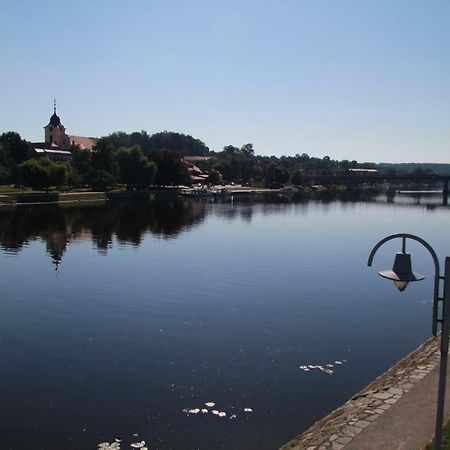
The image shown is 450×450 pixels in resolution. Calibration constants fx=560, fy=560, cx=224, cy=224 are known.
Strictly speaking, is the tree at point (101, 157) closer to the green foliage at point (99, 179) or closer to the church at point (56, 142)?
the green foliage at point (99, 179)

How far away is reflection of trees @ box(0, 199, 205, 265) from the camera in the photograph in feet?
151

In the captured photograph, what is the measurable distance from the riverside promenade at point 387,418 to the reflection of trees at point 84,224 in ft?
86.4

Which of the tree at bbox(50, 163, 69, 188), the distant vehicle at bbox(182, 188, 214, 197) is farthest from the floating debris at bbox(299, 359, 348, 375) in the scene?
the distant vehicle at bbox(182, 188, 214, 197)

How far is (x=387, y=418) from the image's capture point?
11.2 metres

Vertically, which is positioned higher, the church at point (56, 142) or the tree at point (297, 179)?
the church at point (56, 142)

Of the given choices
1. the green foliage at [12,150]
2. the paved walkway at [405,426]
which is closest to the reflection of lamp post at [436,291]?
the paved walkway at [405,426]

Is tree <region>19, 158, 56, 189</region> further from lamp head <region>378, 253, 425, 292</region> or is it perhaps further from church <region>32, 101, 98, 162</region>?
lamp head <region>378, 253, 425, 292</region>

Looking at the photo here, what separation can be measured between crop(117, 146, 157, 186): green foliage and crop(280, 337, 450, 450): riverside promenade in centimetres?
→ 9505

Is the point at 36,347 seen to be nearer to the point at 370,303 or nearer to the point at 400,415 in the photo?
the point at 400,415

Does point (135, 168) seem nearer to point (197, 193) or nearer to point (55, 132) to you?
point (197, 193)

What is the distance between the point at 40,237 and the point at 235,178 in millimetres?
137603

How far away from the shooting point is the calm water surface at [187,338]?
13.5 metres

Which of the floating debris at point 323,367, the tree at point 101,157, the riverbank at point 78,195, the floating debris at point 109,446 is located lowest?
the floating debris at point 109,446

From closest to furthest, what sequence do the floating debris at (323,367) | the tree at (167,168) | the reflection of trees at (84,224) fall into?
the floating debris at (323,367)
the reflection of trees at (84,224)
the tree at (167,168)
